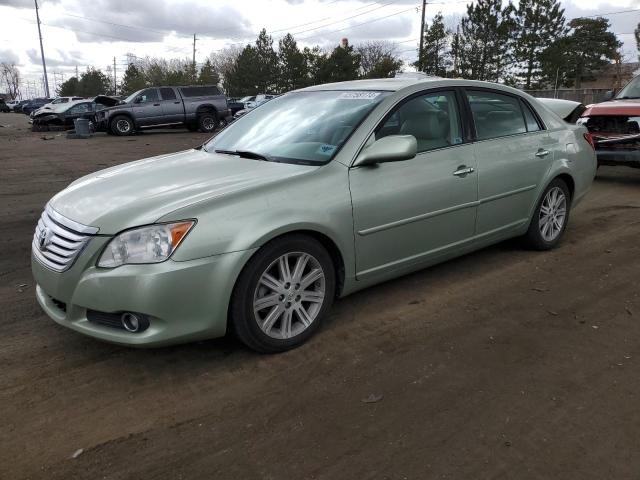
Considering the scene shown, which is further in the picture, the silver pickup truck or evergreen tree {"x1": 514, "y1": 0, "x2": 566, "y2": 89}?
evergreen tree {"x1": 514, "y1": 0, "x2": 566, "y2": 89}

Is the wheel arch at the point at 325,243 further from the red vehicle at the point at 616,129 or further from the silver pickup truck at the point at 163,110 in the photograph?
the silver pickup truck at the point at 163,110

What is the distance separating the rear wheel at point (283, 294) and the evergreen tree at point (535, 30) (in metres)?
49.5

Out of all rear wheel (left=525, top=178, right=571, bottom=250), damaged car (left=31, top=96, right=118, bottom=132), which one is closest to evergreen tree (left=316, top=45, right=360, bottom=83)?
damaged car (left=31, top=96, right=118, bottom=132)

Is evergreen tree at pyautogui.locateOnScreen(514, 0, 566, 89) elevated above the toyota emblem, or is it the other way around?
evergreen tree at pyautogui.locateOnScreen(514, 0, 566, 89)

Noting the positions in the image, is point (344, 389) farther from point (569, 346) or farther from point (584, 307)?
point (584, 307)

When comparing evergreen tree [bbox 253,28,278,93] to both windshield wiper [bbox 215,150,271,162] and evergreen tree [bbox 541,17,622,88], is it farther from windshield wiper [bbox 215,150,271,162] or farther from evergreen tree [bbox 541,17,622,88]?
windshield wiper [bbox 215,150,271,162]

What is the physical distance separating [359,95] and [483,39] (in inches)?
1818

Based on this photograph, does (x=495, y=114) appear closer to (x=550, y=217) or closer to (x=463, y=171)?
(x=463, y=171)

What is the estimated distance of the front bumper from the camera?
2771 millimetres

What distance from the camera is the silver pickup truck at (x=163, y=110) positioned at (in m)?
21.3

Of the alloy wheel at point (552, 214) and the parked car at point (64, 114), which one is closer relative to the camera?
the alloy wheel at point (552, 214)

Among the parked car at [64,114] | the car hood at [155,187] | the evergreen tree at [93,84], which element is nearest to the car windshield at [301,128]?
the car hood at [155,187]

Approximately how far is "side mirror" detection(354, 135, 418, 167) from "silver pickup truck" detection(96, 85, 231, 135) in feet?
65.2

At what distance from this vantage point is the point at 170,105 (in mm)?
21781
